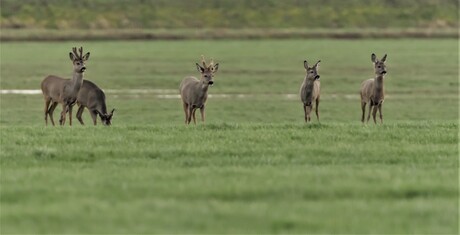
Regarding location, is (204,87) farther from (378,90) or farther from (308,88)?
(378,90)

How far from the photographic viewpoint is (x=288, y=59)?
67.2 m

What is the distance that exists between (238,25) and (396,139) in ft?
279

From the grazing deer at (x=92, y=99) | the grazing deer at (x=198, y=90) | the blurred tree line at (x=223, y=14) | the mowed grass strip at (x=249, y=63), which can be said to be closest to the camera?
the grazing deer at (x=198, y=90)

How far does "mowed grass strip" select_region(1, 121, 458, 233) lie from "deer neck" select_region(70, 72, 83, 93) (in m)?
5.73

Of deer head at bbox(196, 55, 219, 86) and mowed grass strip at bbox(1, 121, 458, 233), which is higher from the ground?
deer head at bbox(196, 55, 219, 86)

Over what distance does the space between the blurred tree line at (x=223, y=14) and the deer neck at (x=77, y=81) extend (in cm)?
7360

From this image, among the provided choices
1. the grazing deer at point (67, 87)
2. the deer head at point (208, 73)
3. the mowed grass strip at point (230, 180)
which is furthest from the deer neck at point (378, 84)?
the grazing deer at point (67, 87)

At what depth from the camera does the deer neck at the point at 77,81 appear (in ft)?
88.2

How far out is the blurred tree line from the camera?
104 metres

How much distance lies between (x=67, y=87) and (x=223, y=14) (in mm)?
81037

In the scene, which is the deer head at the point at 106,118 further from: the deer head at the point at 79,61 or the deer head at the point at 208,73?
the deer head at the point at 208,73

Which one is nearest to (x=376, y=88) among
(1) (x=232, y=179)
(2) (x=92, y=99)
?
(2) (x=92, y=99)

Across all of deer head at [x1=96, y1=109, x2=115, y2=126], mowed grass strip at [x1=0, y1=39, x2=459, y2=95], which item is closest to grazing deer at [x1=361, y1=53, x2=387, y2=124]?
deer head at [x1=96, y1=109, x2=115, y2=126]

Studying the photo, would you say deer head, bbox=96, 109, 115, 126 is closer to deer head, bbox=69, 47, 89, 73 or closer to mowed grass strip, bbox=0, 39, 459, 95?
deer head, bbox=69, 47, 89, 73
